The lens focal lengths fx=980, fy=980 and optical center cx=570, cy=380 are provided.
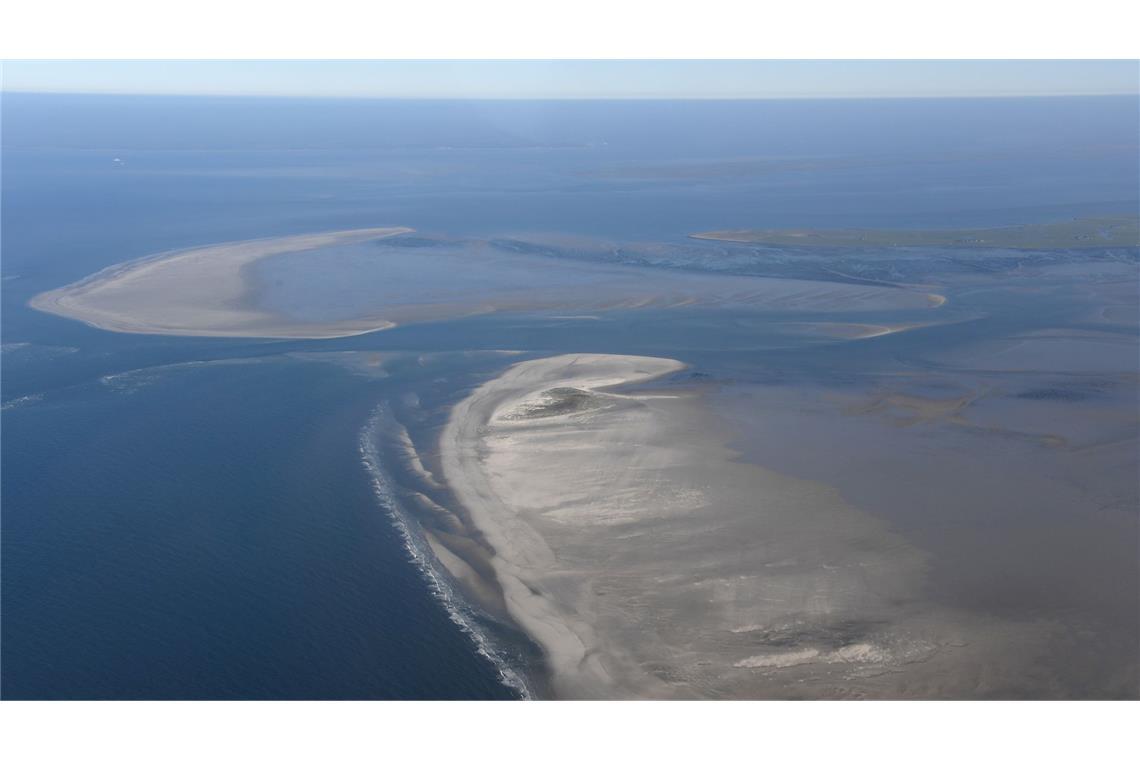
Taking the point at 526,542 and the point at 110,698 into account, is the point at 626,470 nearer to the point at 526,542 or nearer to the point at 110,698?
the point at 526,542

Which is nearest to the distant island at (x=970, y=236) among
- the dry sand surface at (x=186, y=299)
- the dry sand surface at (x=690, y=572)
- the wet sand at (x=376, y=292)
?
the wet sand at (x=376, y=292)

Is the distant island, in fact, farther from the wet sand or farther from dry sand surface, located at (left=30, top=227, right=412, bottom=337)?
dry sand surface, located at (left=30, top=227, right=412, bottom=337)

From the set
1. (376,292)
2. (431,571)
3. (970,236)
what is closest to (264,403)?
A: (431,571)

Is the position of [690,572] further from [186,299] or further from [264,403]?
[186,299]

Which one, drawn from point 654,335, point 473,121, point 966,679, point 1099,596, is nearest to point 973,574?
point 1099,596

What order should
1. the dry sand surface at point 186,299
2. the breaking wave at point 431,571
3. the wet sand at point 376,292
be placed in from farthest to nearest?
the wet sand at point 376,292, the dry sand surface at point 186,299, the breaking wave at point 431,571

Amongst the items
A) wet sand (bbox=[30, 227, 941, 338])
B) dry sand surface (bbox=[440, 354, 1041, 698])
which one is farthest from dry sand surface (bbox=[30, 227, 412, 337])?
dry sand surface (bbox=[440, 354, 1041, 698])

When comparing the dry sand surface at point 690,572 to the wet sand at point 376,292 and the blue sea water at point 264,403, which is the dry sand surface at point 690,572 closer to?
the blue sea water at point 264,403
